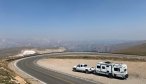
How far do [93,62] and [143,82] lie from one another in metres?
31.4

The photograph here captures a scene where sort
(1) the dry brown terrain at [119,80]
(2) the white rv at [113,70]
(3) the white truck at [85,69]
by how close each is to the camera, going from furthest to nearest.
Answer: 1. (3) the white truck at [85,69]
2. (2) the white rv at [113,70]
3. (1) the dry brown terrain at [119,80]

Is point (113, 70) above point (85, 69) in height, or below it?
above

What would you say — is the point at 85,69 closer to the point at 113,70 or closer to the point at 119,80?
the point at 113,70

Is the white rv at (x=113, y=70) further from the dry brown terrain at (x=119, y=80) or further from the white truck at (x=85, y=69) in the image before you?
the white truck at (x=85, y=69)

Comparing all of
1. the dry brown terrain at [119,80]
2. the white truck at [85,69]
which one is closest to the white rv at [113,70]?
the dry brown terrain at [119,80]

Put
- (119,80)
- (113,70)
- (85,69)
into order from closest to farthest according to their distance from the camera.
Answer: (119,80), (113,70), (85,69)

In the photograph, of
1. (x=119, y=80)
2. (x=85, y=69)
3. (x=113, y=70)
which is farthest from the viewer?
(x=85, y=69)

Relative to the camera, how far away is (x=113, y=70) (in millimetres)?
54031

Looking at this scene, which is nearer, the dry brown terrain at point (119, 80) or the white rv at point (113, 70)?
the dry brown terrain at point (119, 80)

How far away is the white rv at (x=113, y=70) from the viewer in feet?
172

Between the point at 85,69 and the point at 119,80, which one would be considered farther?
the point at 85,69

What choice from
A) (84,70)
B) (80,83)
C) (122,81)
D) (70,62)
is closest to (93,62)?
(70,62)

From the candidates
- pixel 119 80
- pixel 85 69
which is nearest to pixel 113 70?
pixel 119 80

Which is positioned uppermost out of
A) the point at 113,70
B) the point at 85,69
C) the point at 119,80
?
the point at 113,70
